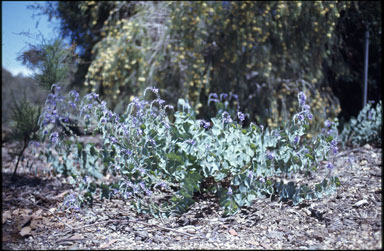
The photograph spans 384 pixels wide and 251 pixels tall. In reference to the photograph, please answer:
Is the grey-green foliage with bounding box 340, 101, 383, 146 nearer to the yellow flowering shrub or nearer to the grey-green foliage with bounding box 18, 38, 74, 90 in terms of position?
the yellow flowering shrub

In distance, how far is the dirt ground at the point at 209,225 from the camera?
1.57 metres

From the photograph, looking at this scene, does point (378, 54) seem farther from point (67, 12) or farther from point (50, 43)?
point (67, 12)

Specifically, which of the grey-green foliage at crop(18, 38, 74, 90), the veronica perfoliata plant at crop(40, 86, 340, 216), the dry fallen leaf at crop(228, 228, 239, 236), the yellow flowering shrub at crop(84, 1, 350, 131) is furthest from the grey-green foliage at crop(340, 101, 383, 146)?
the grey-green foliage at crop(18, 38, 74, 90)

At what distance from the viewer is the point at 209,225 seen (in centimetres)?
181

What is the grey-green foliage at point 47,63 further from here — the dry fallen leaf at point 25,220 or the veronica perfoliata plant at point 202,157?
the dry fallen leaf at point 25,220

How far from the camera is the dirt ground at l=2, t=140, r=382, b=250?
1570 millimetres

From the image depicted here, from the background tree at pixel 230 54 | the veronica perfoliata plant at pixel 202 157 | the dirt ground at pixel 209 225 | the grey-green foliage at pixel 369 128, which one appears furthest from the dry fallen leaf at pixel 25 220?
the grey-green foliage at pixel 369 128

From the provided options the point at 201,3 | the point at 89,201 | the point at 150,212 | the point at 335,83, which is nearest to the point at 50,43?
the point at 89,201

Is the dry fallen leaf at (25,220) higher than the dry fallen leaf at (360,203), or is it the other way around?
the dry fallen leaf at (360,203)

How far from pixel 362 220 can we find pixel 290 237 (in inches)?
15.5

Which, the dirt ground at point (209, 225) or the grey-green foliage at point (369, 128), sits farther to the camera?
the grey-green foliage at point (369, 128)

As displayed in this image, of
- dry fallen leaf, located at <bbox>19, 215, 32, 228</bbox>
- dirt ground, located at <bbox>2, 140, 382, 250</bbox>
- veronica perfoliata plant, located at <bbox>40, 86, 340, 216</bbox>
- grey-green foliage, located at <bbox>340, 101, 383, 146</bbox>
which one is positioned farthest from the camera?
grey-green foliage, located at <bbox>340, 101, 383, 146</bbox>

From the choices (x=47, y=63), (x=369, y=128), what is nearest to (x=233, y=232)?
(x=47, y=63)

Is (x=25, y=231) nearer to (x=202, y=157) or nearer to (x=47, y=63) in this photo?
(x=202, y=157)
